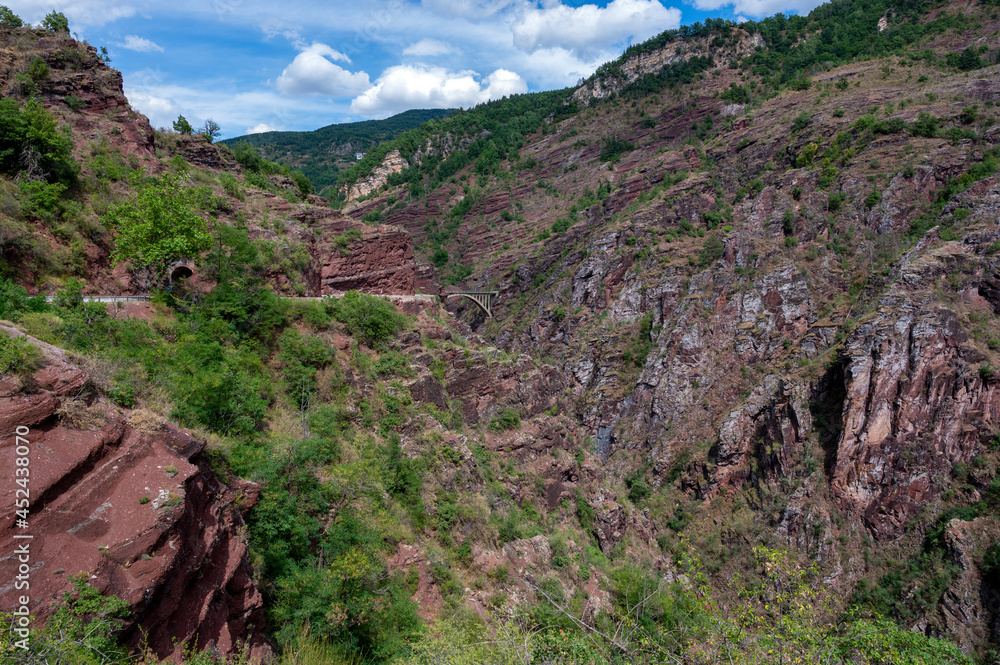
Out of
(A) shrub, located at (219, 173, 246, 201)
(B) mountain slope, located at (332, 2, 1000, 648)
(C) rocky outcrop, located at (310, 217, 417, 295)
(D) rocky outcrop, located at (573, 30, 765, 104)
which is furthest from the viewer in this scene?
(D) rocky outcrop, located at (573, 30, 765, 104)

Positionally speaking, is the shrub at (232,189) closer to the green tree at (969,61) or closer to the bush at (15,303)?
the bush at (15,303)

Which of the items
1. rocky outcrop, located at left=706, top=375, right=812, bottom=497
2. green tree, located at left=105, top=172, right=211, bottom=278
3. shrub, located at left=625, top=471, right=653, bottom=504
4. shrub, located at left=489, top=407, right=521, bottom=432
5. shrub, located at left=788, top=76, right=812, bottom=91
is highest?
shrub, located at left=788, top=76, right=812, bottom=91

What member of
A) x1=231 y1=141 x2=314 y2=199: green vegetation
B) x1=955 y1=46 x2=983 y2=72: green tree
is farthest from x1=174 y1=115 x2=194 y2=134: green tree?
x1=955 y1=46 x2=983 y2=72: green tree

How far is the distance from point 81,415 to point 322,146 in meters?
176

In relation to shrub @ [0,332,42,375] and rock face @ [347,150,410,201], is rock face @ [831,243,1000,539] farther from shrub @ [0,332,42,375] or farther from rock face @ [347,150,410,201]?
rock face @ [347,150,410,201]

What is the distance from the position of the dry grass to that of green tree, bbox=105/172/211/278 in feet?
34.2

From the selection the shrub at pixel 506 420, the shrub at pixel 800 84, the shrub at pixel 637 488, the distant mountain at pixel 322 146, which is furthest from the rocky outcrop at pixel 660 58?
the shrub at pixel 506 420

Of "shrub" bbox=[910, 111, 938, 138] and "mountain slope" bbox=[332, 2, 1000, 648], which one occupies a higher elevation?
"shrub" bbox=[910, 111, 938, 138]

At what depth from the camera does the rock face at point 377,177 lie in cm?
10719

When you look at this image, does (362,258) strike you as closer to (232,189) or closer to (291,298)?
(291,298)

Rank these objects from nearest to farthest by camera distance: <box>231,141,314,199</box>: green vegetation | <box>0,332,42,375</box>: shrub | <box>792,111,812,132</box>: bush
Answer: <box>0,332,42,375</box>: shrub < <box>231,141,314,199</box>: green vegetation < <box>792,111,812,132</box>: bush

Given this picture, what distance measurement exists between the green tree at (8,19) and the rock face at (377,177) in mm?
85207

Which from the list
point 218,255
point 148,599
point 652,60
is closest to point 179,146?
point 218,255

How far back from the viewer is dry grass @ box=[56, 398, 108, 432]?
7742 mm
